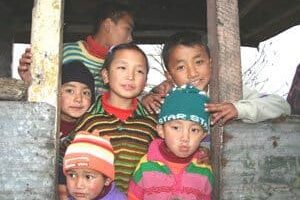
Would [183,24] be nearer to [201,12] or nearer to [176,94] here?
[201,12]

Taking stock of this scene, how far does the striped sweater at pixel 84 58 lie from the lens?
4.15m

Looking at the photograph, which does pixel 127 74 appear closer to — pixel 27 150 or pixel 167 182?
pixel 167 182

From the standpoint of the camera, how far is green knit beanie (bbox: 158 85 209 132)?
2924 millimetres

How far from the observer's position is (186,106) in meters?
2.95

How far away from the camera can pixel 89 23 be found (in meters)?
6.80

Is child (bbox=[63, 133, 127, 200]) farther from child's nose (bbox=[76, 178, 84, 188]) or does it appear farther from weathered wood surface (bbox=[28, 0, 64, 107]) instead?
weathered wood surface (bbox=[28, 0, 64, 107])

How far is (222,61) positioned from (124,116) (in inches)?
28.0

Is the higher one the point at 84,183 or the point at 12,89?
the point at 12,89

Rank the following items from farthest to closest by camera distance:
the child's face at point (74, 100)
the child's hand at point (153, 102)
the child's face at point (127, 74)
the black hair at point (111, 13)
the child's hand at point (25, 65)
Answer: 1. the black hair at point (111, 13)
2. the child's face at point (74, 100)
3. the child's hand at point (153, 102)
4. the child's face at point (127, 74)
5. the child's hand at point (25, 65)

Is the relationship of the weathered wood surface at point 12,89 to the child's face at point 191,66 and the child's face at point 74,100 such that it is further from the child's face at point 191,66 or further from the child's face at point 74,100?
the child's face at point 191,66

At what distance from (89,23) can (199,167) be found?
13.9 feet

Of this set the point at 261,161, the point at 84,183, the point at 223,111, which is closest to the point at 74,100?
the point at 84,183

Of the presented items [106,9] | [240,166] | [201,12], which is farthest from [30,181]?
[201,12]

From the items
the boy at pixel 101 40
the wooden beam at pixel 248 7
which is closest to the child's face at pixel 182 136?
the boy at pixel 101 40
